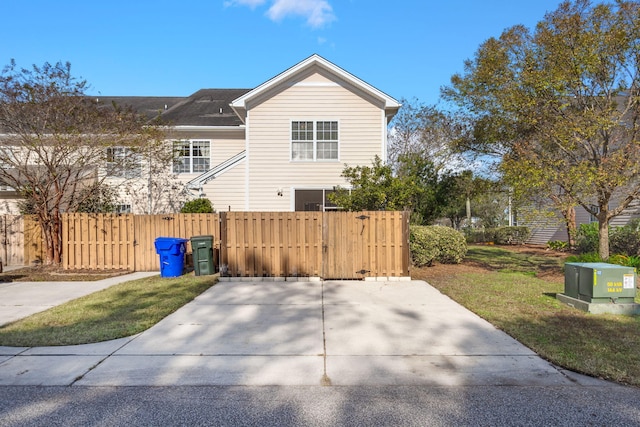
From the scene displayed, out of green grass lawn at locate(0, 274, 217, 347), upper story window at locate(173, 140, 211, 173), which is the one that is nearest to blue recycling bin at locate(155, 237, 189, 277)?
green grass lawn at locate(0, 274, 217, 347)

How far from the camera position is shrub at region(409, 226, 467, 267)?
11766mm

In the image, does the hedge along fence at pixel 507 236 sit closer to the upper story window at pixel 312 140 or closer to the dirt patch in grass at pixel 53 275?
the upper story window at pixel 312 140

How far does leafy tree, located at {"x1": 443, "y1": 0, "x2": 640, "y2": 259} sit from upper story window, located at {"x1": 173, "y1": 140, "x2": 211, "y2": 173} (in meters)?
11.5

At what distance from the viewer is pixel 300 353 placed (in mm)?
4773

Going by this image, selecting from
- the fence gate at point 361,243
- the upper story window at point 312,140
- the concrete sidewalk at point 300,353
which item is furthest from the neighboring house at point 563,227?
the concrete sidewalk at point 300,353

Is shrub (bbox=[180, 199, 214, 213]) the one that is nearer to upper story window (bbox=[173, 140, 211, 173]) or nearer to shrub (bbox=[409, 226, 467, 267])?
upper story window (bbox=[173, 140, 211, 173])

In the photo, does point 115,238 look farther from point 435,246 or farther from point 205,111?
point 435,246

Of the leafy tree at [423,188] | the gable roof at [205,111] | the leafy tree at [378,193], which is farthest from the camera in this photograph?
the gable roof at [205,111]

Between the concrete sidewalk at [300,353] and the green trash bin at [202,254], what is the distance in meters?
3.65

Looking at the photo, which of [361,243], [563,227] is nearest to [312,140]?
[361,243]

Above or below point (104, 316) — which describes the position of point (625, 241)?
above

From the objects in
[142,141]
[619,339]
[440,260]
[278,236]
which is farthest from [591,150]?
[142,141]

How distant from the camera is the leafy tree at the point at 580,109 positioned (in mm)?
9531

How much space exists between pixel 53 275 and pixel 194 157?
299 inches
